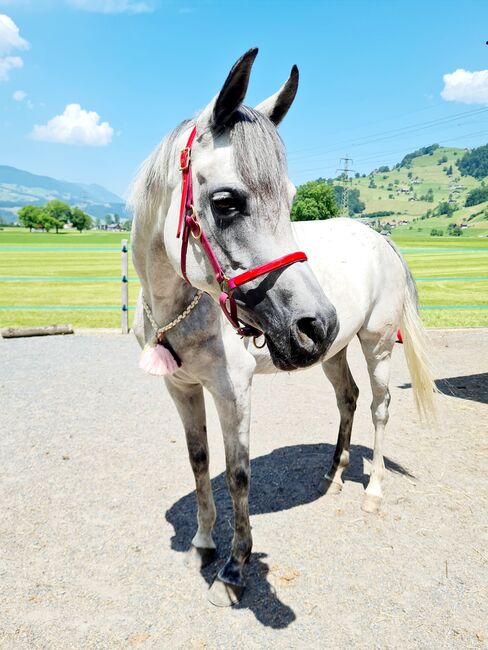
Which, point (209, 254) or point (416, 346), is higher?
point (209, 254)

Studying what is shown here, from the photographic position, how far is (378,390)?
3504 millimetres

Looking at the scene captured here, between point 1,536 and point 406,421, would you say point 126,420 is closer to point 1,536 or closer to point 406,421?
point 1,536

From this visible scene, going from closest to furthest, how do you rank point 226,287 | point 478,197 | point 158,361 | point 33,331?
1. point 226,287
2. point 158,361
3. point 33,331
4. point 478,197

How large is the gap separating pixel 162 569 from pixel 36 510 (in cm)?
116

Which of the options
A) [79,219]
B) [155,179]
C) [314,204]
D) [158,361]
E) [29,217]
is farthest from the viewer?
[79,219]

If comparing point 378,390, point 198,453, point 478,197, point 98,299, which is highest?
point 478,197

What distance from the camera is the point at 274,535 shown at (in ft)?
9.80

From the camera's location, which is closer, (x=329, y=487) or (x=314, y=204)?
(x=329, y=487)

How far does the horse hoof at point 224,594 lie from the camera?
239 centimetres

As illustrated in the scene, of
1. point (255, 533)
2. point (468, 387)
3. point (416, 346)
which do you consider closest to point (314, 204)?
point (468, 387)

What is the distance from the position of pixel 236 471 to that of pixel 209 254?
1201 mm

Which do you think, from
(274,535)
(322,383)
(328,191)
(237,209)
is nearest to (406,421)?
(322,383)

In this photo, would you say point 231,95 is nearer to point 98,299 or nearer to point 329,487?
point 329,487

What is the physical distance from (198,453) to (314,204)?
50628mm
